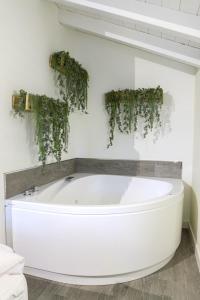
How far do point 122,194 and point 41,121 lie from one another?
1.60m

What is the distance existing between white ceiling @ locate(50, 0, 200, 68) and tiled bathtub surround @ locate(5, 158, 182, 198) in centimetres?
140

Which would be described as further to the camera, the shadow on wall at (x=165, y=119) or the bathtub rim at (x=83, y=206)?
the shadow on wall at (x=165, y=119)

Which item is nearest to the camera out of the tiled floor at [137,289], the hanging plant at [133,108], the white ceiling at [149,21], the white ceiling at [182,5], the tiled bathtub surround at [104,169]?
the white ceiling at [182,5]

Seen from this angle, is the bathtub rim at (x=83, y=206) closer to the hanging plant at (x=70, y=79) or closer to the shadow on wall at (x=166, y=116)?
the shadow on wall at (x=166, y=116)

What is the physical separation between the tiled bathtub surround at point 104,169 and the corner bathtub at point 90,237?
1.35 ft

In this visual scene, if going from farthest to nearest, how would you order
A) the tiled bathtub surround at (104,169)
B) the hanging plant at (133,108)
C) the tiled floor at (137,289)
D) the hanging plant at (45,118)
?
1. the hanging plant at (133,108)
2. the tiled bathtub surround at (104,169)
3. the hanging plant at (45,118)
4. the tiled floor at (137,289)

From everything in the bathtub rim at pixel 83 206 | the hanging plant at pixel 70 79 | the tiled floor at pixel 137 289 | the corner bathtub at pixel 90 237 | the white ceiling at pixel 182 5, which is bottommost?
the tiled floor at pixel 137 289

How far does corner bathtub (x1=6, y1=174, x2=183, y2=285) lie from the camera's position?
2.08 metres

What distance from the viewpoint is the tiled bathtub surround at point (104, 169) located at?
9.11 ft

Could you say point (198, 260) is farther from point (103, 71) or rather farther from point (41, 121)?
point (103, 71)

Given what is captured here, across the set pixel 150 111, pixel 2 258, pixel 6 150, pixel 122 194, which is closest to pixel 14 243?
pixel 6 150

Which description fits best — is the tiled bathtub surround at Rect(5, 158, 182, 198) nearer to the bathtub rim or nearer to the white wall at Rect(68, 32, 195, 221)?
the white wall at Rect(68, 32, 195, 221)

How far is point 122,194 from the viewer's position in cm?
Answer: 344

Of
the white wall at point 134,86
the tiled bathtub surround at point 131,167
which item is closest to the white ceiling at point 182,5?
the white wall at point 134,86
